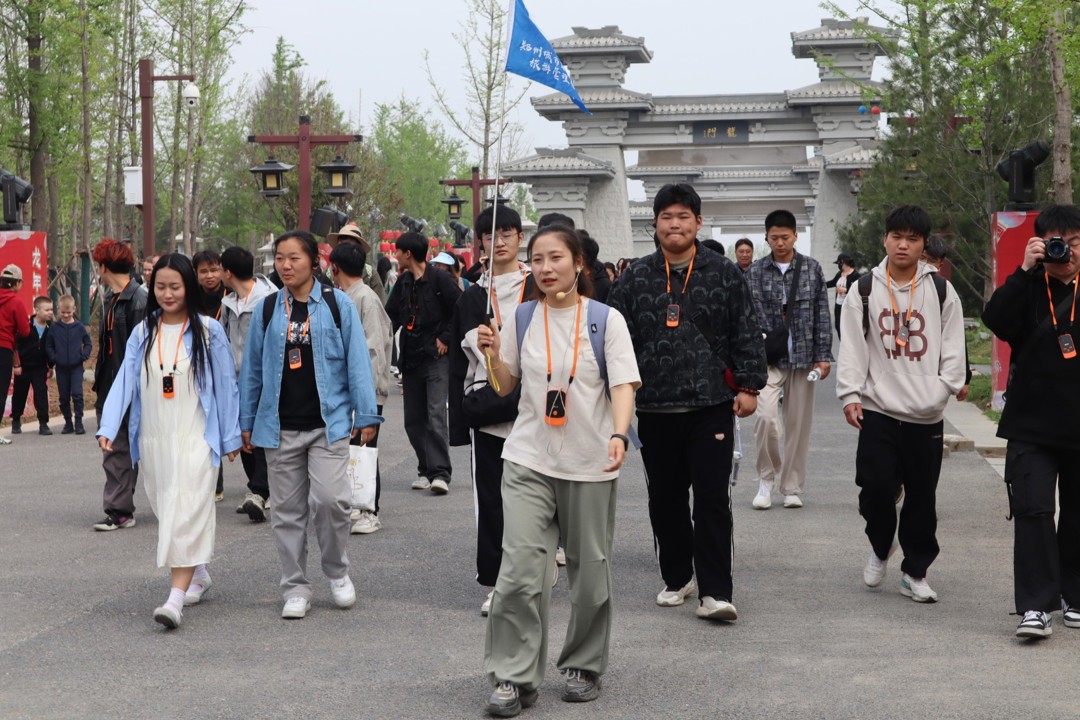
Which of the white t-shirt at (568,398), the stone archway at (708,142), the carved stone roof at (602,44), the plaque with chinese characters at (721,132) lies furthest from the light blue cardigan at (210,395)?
the plaque with chinese characters at (721,132)

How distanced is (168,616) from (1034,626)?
375cm

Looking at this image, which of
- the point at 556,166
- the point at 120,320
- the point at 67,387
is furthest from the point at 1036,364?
the point at 556,166

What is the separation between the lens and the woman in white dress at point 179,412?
251 inches

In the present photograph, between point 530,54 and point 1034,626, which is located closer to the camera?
point 1034,626

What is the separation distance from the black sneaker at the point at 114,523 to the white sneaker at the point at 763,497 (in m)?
4.23

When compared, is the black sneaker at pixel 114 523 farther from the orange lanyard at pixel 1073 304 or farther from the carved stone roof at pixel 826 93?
the carved stone roof at pixel 826 93

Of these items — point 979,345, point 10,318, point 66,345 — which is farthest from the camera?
point 979,345

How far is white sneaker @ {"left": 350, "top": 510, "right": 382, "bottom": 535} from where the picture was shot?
28.5ft

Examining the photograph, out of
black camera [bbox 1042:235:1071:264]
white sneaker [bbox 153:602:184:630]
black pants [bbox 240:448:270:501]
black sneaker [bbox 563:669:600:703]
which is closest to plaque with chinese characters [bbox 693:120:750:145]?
black pants [bbox 240:448:270:501]

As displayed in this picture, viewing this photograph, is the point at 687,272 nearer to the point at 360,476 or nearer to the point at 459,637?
the point at 459,637

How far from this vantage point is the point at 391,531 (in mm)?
8773

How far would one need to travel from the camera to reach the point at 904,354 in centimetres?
679

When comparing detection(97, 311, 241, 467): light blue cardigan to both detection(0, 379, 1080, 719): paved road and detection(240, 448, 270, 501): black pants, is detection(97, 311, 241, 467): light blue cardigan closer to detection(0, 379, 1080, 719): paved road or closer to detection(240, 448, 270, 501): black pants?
detection(0, 379, 1080, 719): paved road

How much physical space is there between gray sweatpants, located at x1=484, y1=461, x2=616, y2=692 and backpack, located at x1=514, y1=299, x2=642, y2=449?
37 cm
